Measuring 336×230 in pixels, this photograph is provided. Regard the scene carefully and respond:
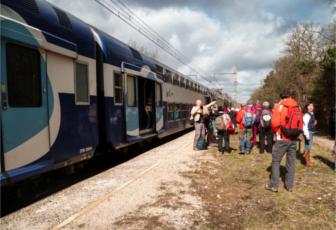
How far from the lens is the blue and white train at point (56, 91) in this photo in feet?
11.8

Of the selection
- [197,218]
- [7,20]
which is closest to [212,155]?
[197,218]

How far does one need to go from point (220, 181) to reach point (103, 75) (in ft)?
12.8

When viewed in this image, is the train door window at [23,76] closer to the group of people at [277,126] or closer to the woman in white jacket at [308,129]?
the group of people at [277,126]

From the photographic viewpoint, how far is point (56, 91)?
14.6ft

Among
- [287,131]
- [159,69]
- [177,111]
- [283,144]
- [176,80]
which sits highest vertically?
[159,69]

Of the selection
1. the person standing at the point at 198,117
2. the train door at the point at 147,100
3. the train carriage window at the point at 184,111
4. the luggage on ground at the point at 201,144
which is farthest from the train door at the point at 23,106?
the train carriage window at the point at 184,111

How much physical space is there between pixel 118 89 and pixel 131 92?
0.75 m

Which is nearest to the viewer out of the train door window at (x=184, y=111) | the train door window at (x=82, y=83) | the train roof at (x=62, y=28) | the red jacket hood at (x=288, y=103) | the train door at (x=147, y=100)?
the train roof at (x=62, y=28)

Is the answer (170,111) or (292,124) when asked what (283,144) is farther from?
(170,111)

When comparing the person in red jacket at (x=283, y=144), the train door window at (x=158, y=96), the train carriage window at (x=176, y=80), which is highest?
the train carriage window at (x=176, y=80)

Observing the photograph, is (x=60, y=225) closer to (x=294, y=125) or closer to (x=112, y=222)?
(x=112, y=222)

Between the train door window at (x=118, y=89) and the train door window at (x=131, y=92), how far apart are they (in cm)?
43

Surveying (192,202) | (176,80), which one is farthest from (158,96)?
(192,202)

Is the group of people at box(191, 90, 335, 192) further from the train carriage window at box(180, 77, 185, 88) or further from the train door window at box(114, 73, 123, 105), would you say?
the train carriage window at box(180, 77, 185, 88)
